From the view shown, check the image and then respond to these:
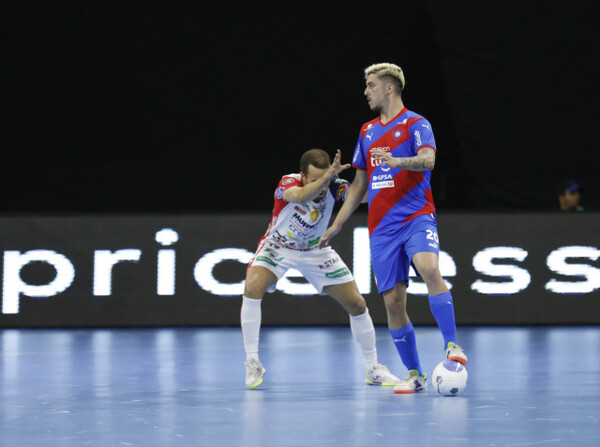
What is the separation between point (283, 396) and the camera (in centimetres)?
634

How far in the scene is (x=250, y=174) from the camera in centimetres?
1591

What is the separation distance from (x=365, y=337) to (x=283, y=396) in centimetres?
96

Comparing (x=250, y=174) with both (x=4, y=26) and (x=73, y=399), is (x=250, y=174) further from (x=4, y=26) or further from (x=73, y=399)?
(x=73, y=399)

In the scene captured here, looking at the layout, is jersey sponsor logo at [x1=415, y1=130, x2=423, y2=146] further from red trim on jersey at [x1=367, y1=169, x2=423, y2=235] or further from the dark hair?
the dark hair

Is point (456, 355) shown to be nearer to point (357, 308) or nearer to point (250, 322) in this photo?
point (357, 308)

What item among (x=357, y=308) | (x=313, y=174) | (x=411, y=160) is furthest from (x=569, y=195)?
(x=411, y=160)

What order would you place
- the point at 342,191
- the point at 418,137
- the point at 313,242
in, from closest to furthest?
the point at 418,137
the point at 342,191
the point at 313,242

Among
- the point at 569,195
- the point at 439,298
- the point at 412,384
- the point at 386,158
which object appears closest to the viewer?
the point at 386,158

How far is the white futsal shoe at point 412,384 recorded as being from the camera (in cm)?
639

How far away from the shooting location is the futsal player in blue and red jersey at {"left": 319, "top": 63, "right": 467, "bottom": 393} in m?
6.22

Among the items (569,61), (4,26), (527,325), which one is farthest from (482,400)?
(4,26)

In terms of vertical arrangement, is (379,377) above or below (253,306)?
below

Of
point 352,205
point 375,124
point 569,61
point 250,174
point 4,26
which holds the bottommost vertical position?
point 352,205

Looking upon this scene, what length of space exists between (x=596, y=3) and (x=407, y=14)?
2.93 metres
